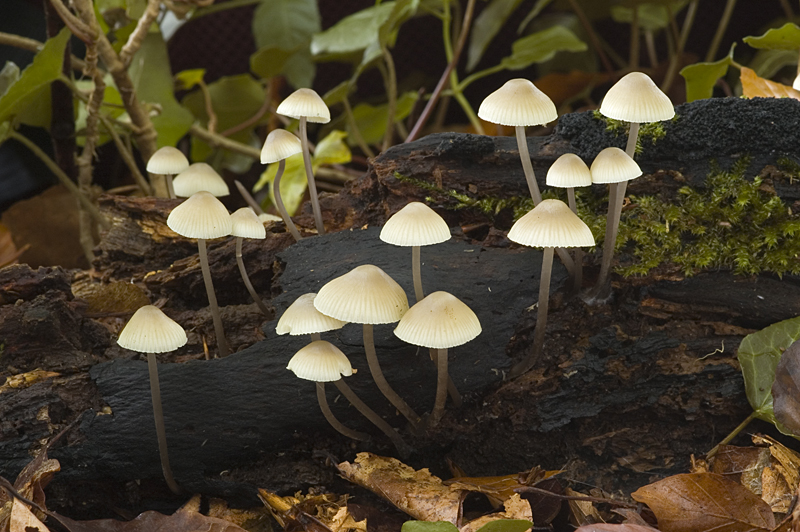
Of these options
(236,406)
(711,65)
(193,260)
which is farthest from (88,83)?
(711,65)

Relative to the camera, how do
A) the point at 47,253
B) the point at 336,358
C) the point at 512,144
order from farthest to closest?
the point at 47,253
the point at 512,144
the point at 336,358

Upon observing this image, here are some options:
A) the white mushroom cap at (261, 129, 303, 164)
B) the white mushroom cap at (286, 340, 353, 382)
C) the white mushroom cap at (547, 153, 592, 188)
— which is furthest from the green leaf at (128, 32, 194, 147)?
the white mushroom cap at (547, 153, 592, 188)

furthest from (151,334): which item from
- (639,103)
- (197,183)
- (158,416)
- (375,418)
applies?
(639,103)

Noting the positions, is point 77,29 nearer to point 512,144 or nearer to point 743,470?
point 512,144

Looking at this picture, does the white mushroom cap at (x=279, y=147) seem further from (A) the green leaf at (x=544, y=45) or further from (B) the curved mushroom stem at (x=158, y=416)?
(A) the green leaf at (x=544, y=45)

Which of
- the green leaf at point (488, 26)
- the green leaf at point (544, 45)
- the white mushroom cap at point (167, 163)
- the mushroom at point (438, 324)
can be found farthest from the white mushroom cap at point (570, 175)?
the green leaf at point (488, 26)
